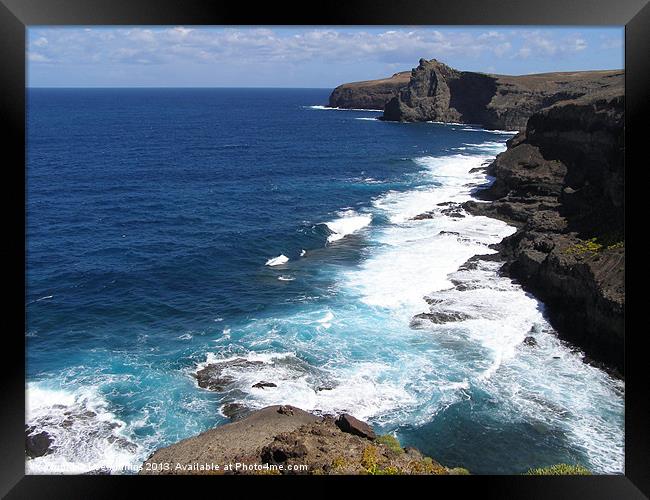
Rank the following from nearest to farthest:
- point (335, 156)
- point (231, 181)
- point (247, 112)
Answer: point (231, 181) < point (335, 156) < point (247, 112)

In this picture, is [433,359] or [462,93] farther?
[462,93]

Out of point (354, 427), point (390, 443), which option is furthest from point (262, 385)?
point (390, 443)

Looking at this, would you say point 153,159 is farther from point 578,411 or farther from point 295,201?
point 578,411

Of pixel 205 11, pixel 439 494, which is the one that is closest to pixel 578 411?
pixel 439 494

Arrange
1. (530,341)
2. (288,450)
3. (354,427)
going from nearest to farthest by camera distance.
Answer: (288,450), (354,427), (530,341)

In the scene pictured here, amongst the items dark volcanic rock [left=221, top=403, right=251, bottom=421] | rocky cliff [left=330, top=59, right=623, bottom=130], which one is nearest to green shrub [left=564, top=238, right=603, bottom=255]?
dark volcanic rock [left=221, top=403, right=251, bottom=421]

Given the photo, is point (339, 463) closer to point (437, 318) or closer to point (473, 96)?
point (437, 318)

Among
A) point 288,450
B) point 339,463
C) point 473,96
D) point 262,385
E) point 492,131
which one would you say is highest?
point 473,96
